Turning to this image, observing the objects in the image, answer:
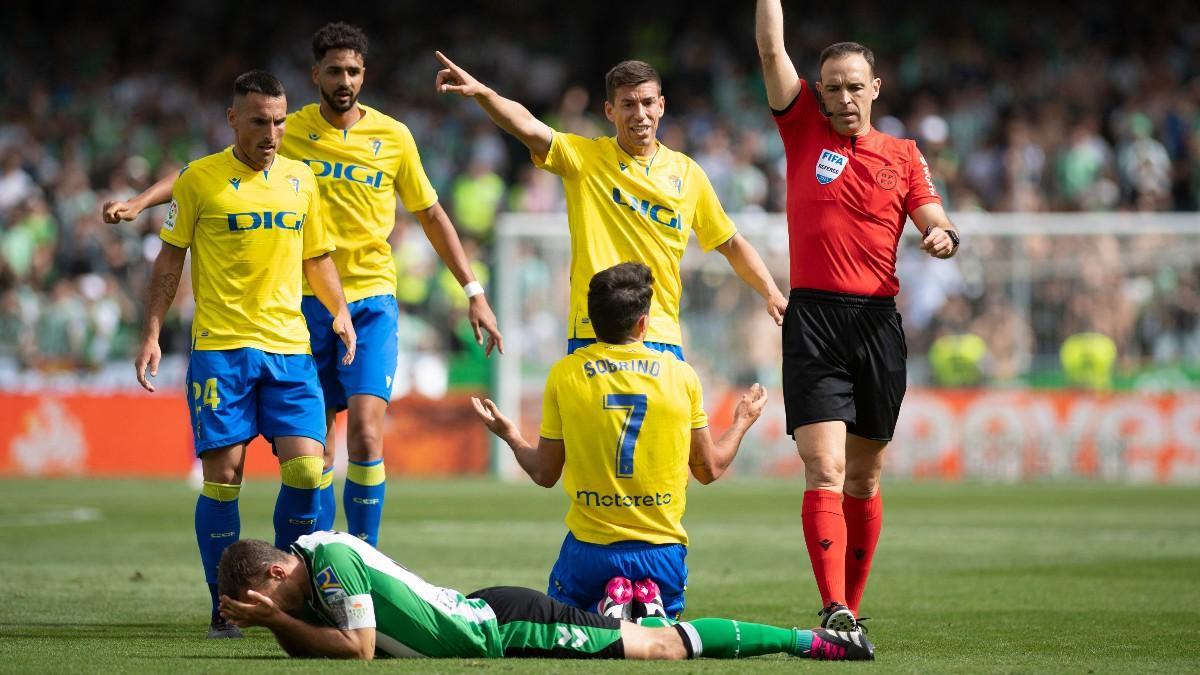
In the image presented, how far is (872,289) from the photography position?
764 cm

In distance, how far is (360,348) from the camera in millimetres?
9086

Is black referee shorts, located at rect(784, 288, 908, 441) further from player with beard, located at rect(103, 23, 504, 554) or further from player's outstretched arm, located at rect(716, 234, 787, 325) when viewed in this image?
player with beard, located at rect(103, 23, 504, 554)

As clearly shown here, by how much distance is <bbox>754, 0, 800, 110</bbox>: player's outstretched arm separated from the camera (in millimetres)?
7516

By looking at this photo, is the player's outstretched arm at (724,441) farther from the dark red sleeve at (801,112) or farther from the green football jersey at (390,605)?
the dark red sleeve at (801,112)

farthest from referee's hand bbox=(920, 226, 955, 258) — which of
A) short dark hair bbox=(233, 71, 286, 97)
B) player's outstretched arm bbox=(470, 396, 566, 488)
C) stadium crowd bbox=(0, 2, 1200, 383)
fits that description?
stadium crowd bbox=(0, 2, 1200, 383)

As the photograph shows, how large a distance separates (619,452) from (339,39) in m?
3.22

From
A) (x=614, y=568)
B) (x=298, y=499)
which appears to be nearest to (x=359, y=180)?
(x=298, y=499)

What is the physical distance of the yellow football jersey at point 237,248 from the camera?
794cm

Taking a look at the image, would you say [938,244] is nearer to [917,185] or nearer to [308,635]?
[917,185]

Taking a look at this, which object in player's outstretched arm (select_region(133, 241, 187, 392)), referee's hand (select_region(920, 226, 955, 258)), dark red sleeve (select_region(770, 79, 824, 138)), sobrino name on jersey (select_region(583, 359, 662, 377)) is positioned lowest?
sobrino name on jersey (select_region(583, 359, 662, 377))

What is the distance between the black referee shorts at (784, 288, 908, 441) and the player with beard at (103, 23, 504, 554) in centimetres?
194

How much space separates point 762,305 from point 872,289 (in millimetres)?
14055

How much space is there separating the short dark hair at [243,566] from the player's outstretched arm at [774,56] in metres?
3.02

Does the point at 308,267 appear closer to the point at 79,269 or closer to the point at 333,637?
the point at 333,637
